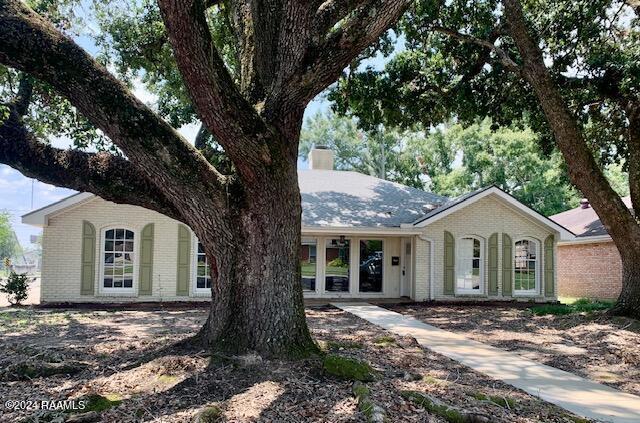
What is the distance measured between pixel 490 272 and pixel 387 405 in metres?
12.7

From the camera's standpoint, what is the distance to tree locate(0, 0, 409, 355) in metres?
4.96

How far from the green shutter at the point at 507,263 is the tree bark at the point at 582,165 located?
5.14 meters

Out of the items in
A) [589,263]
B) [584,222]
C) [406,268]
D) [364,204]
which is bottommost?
[406,268]

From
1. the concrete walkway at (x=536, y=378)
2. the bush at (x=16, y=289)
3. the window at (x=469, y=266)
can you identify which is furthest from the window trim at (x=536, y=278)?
the bush at (x=16, y=289)

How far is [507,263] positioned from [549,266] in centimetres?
149

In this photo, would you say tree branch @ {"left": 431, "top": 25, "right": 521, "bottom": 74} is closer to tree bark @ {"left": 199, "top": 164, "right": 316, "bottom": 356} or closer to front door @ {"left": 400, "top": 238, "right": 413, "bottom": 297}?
front door @ {"left": 400, "top": 238, "right": 413, "bottom": 297}

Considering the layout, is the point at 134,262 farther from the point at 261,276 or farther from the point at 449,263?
the point at 261,276

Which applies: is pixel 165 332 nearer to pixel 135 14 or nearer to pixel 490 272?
pixel 135 14

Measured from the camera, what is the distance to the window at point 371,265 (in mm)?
16828

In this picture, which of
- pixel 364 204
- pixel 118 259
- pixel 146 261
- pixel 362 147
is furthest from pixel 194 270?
pixel 362 147

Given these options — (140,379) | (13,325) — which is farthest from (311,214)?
(140,379)

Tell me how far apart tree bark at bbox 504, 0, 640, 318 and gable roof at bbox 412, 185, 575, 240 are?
4.82 meters

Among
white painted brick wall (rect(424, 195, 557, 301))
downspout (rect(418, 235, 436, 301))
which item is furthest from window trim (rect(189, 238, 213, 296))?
white painted brick wall (rect(424, 195, 557, 301))

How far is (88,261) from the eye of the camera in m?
14.4
